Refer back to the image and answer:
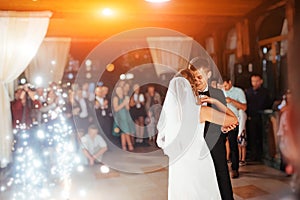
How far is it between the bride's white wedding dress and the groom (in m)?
0.19

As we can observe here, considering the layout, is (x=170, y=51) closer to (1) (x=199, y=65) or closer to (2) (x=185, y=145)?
(1) (x=199, y=65)

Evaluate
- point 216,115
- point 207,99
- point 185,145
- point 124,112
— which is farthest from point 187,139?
point 124,112

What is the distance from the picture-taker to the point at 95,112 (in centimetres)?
594

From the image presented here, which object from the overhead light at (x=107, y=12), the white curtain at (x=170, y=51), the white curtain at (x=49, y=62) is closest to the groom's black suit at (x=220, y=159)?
the overhead light at (x=107, y=12)

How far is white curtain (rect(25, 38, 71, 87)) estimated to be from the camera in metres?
6.80

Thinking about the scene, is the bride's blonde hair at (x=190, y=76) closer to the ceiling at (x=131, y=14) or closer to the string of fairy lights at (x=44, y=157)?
the string of fairy lights at (x=44, y=157)

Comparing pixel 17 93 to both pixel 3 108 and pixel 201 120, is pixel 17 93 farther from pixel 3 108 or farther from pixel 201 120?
pixel 201 120

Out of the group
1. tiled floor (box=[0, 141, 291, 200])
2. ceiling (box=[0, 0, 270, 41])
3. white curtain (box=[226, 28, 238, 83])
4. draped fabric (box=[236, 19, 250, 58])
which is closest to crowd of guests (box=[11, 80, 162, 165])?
tiled floor (box=[0, 141, 291, 200])

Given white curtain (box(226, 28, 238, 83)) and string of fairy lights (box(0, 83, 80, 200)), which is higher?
white curtain (box(226, 28, 238, 83))

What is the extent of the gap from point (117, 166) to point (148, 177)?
0.74m

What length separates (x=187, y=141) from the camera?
2.46 meters

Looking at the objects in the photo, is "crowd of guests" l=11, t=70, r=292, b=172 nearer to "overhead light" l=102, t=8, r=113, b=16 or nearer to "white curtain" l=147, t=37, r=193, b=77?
"white curtain" l=147, t=37, r=193, b=77

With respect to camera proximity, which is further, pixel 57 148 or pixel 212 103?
pixel 57 148

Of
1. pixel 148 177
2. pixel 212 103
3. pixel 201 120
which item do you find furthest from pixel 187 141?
pixel 148 177
